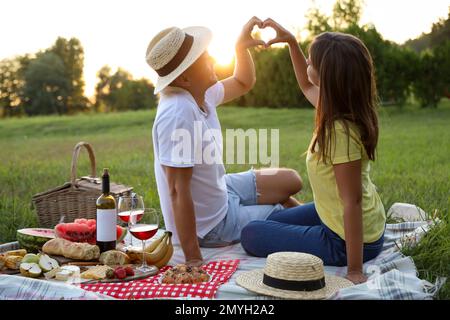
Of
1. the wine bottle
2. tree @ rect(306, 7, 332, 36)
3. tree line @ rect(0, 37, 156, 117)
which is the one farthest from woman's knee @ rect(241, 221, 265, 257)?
tree line @ rect(0, 37, 156, 117)

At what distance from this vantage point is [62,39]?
1527 inches

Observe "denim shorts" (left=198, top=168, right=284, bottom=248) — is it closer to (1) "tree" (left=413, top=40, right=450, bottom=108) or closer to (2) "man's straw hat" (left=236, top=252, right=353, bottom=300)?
(2) "man's straw hat" (left=236, top=252, right=353, bottom=300)

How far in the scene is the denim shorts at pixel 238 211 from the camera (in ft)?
13.1

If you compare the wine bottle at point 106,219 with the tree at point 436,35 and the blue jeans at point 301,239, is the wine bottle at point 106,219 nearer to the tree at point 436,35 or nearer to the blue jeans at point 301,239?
the blue jeans at point 301,239

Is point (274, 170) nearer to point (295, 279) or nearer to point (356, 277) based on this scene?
point (356, 277)

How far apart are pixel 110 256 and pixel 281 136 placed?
1084cm

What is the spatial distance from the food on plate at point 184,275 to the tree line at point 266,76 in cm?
1174

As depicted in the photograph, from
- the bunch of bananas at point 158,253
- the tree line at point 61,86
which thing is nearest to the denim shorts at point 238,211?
the bunch of bananas at point 158,253

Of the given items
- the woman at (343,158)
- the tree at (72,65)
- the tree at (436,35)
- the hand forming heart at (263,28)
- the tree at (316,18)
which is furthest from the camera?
the tree at (72,65)

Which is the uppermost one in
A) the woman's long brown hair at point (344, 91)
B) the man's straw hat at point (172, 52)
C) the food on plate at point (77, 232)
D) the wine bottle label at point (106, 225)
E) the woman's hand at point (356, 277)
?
the man's straw hat at point (172, 52)

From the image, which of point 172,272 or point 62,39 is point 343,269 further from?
point 62,39

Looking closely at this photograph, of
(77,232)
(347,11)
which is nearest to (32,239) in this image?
(77,232)

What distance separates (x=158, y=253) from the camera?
11.6ft
